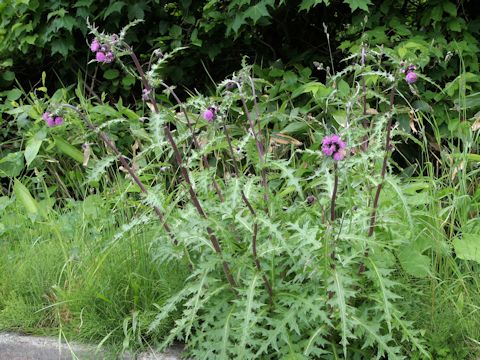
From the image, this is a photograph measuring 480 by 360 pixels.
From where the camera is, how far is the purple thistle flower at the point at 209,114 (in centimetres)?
226

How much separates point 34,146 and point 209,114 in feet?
7.23

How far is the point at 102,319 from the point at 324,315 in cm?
95

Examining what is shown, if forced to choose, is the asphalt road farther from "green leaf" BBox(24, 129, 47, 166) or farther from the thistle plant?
"green leaf" BBox(24, 129, 47, 166)

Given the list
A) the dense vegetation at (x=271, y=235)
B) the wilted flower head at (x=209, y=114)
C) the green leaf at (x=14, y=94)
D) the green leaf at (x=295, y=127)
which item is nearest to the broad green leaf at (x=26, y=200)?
the dense vegetation at (x=271, y=235)

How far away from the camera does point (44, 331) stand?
270 centimetres

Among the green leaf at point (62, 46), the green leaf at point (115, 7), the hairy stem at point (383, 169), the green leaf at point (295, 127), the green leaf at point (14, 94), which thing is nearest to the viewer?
the hairy stem at point (383, 169)

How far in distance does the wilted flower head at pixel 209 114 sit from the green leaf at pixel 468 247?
1.14 meters

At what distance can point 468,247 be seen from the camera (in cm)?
262

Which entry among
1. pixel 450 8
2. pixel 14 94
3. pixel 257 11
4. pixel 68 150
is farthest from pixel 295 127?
pixel 14 94

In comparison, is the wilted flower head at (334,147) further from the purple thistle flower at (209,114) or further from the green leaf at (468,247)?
the green leaf at (468,247)

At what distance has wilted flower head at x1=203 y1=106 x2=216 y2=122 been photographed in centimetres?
226

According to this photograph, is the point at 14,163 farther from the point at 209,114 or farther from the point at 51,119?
the point at 209,114

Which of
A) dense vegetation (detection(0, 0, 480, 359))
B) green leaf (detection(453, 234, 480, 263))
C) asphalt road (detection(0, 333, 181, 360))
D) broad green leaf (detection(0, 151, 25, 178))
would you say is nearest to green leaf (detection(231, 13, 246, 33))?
dense vegetation (detection(0, 0, 480, 359))

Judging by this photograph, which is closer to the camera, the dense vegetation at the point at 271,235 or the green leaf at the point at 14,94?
the dense vegetation at the point at 271,235
